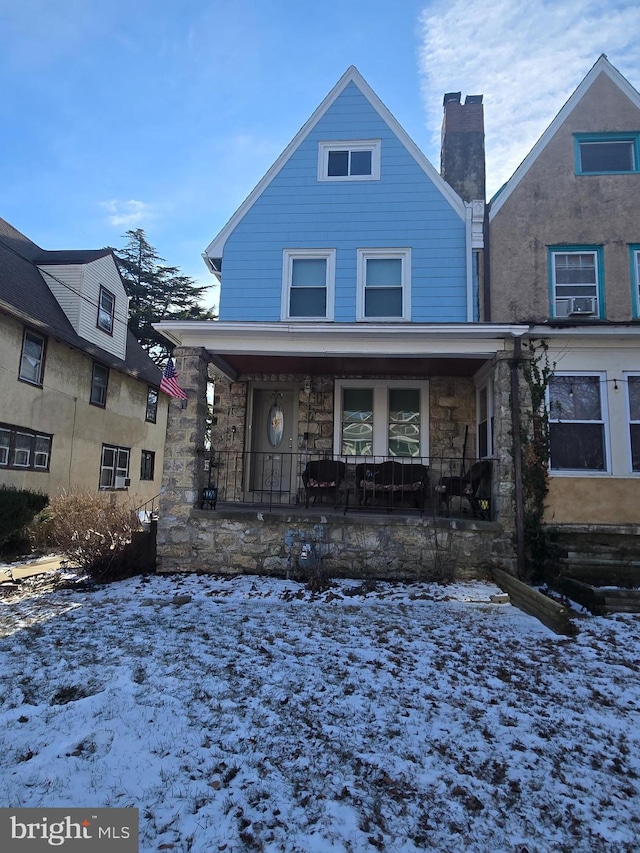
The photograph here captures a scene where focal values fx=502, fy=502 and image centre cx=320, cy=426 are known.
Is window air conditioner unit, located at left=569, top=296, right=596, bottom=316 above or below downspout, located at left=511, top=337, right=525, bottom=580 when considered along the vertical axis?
above

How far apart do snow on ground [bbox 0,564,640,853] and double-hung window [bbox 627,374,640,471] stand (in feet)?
9.57

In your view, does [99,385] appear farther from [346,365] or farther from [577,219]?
[577,219]

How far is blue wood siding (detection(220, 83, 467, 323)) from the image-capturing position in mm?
9367

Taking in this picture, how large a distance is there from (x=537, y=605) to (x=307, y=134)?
9.44 m

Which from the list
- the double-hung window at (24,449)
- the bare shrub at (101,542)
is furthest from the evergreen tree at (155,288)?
the bare shrub at (101,542)

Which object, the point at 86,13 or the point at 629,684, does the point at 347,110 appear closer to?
the point at 86,13

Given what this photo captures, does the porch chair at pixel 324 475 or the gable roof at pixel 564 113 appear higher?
the gable roof at pixel 564 113

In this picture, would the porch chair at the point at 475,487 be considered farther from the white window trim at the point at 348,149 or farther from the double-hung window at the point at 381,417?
the white window trim at the point at 348,149

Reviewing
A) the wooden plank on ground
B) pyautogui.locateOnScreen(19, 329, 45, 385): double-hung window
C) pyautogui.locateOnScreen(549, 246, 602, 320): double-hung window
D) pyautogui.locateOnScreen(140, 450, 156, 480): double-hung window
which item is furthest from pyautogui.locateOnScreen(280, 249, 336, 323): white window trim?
pyautogui.locateOnScreen(140, 450, 156, 480): double-hung window

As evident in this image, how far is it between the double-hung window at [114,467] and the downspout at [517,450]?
11945 millimetres

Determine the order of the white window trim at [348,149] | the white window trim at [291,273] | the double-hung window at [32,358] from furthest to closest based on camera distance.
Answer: the double-hung window at [32,358]
the white window trim at [348,149]
the white window trim at [291,273]

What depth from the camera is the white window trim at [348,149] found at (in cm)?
984

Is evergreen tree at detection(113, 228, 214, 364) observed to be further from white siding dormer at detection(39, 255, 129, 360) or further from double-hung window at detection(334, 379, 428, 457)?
double-hung window at detection(334, 379, 428, 457)

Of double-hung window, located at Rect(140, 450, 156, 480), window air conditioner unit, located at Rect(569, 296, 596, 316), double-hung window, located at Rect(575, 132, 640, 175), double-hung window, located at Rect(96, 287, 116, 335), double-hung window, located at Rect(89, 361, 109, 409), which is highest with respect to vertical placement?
double-hung window, located at Rect(575, 132, 640, 175)
